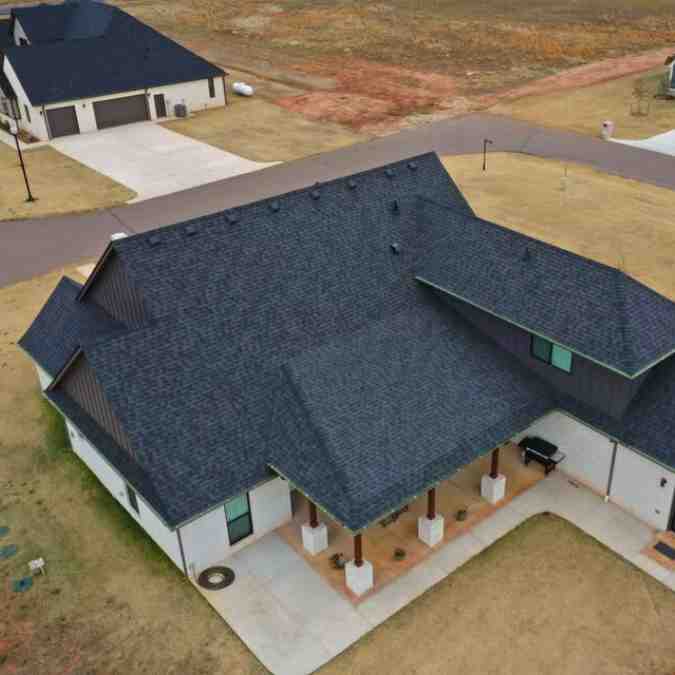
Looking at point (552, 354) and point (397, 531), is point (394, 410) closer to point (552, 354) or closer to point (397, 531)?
point (397, 531)

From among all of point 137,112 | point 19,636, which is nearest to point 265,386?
point 19,636

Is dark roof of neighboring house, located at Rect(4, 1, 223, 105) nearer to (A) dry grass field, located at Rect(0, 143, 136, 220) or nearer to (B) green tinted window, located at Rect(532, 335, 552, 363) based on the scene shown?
(A) dry grass field, located at Rect(0, 143, 136, 220)

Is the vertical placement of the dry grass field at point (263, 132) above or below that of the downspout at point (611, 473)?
above

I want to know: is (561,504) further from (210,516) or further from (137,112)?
(137,112)

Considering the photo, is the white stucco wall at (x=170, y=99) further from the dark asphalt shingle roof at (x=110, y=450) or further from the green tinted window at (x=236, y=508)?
the green tinted window at (x=236, y=508)

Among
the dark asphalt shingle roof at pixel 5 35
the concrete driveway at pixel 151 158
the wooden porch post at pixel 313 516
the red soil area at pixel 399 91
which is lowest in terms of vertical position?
the wooden porch post at pixel 313 516

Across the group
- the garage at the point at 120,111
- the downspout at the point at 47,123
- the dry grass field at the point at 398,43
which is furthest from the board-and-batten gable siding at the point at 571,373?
the garage at the point at 120,111

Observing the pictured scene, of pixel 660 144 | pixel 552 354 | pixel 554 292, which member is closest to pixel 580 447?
pixel 552 354
